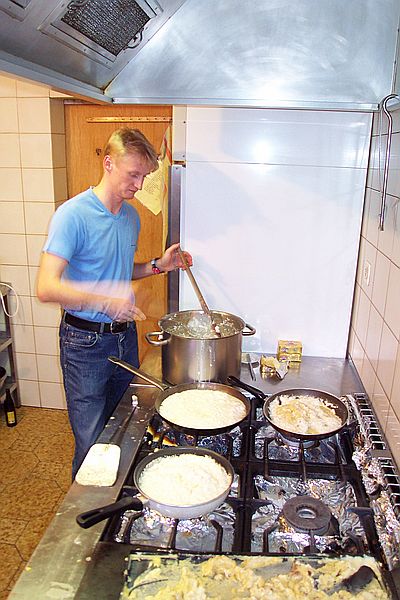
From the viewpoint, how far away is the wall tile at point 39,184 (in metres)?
2.78

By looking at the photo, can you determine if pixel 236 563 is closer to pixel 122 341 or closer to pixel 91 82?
pixel 122 341

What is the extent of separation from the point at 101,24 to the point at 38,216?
1734 mm

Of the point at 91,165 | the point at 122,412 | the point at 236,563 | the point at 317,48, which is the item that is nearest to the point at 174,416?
the point at 122,412

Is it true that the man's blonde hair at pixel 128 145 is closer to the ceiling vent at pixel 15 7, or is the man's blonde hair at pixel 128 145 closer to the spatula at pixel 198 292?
the spatula at pixel 198 292

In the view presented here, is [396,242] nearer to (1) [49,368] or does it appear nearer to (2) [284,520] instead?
(2) [284,520]

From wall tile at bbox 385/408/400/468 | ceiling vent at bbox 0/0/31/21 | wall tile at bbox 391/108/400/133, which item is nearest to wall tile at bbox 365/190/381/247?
wall tile at bbox 391/108/400/133

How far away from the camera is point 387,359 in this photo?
134 cm

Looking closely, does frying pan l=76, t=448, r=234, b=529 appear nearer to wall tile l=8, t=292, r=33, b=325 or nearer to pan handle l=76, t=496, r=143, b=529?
pan handle l=76, t=496, r=143, b=529

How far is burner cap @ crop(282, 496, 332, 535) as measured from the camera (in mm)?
974

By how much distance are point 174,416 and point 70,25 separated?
0.92 metres

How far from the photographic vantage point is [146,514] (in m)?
1.01

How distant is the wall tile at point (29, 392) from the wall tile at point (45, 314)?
39 cm

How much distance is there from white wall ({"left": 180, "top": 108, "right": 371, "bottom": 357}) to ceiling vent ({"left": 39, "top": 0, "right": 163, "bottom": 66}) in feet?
1.26

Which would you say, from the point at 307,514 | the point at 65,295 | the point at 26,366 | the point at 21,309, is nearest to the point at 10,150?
the point at 21,309
